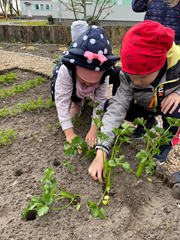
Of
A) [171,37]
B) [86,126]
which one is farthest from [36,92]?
[171,37]

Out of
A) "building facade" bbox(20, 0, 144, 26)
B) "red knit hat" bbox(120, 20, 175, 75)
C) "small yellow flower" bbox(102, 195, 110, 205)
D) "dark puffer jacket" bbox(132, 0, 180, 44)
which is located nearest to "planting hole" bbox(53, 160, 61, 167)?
"small yellow flower" bbox(102, 195, 110, 205)

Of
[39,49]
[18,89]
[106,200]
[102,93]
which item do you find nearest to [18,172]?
[106,200]

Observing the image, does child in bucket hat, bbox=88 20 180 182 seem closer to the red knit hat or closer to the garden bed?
the red knit hat

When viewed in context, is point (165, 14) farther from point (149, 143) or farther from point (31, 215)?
point (31, 215)

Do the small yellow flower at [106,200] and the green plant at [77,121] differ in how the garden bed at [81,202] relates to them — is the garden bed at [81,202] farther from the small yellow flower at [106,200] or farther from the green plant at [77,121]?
the green plant at [77,121]

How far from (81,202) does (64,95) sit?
1015mm

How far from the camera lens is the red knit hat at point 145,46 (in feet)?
3.99

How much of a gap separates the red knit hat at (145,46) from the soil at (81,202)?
2.34ft

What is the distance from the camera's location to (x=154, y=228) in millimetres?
1146

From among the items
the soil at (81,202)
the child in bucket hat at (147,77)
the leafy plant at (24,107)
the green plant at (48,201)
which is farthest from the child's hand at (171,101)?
the leafy plant at (24,107)

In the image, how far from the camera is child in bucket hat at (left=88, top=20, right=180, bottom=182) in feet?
4.05

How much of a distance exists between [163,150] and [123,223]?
92 cm

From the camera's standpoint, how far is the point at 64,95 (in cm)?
190

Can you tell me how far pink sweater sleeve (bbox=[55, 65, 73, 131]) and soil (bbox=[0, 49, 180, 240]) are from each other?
0.18 m
